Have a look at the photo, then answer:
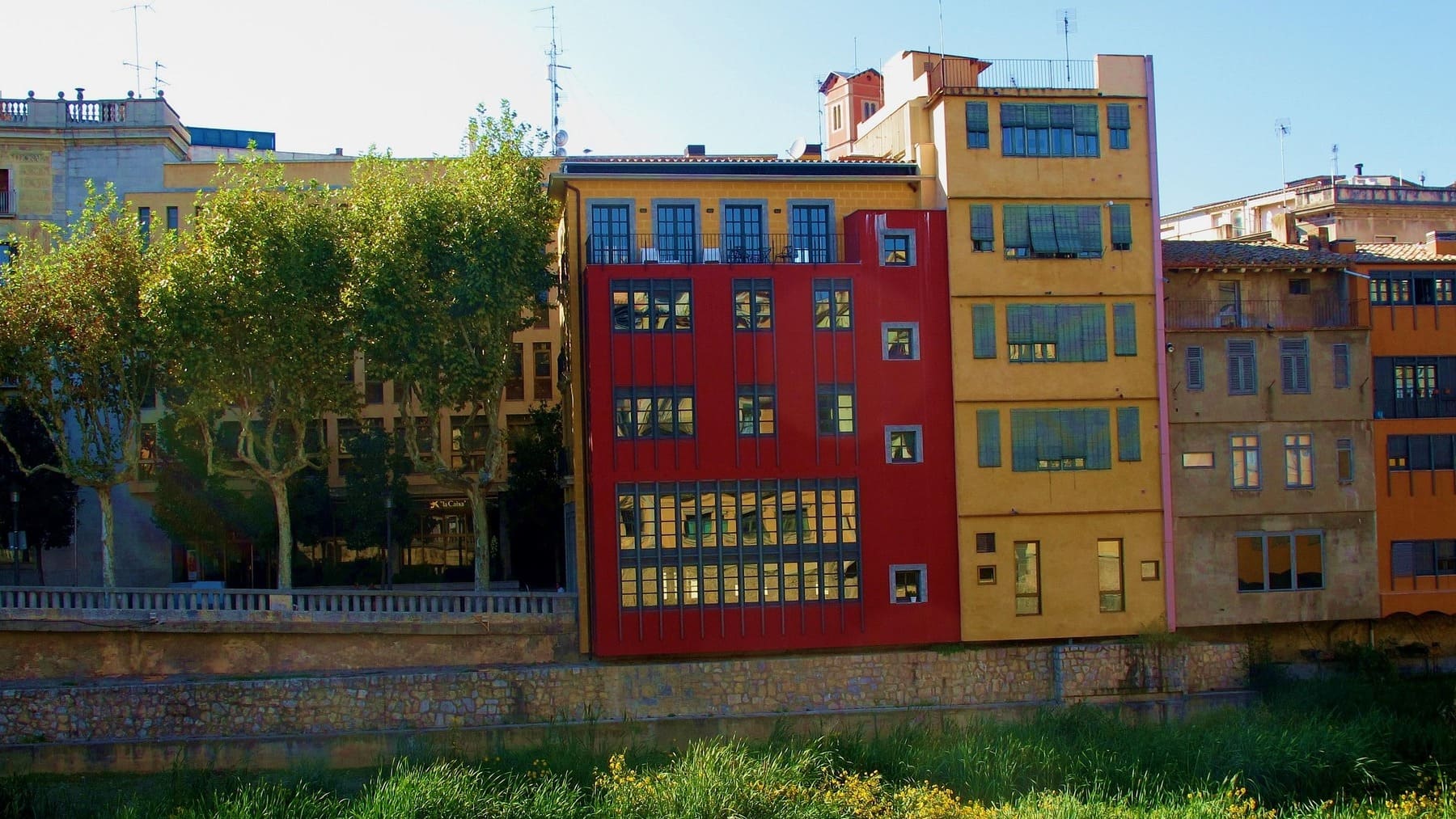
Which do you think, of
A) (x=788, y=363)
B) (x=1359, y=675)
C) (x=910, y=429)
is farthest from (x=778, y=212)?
(x=1359, y=675)

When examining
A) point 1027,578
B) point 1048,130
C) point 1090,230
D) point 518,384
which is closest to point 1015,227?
point 1090,230

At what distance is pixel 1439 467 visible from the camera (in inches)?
1438

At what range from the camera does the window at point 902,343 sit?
34.2 m

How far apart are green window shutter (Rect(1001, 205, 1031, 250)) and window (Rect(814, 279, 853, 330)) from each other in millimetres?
4082

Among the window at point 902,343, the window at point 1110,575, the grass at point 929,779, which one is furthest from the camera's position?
the window at point 1110,575

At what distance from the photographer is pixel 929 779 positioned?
2692 centimetres

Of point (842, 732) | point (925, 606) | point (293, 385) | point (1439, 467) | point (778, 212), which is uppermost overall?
point (778, 212)

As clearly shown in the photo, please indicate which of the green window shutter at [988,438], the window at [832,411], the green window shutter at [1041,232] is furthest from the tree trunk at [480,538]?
the green window shutter at [1041,232]

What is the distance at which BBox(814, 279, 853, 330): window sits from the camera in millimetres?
33844

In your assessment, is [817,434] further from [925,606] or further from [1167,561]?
[1167,561]

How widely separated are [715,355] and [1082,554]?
9.99 m

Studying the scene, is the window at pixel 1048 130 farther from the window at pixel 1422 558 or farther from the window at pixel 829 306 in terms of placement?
the window at pixel 1422 558

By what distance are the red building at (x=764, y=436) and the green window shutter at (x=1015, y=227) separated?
1554 mm

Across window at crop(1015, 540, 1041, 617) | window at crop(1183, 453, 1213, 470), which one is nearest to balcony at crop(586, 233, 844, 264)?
window at crop(1015, 540, 1041, 617)
